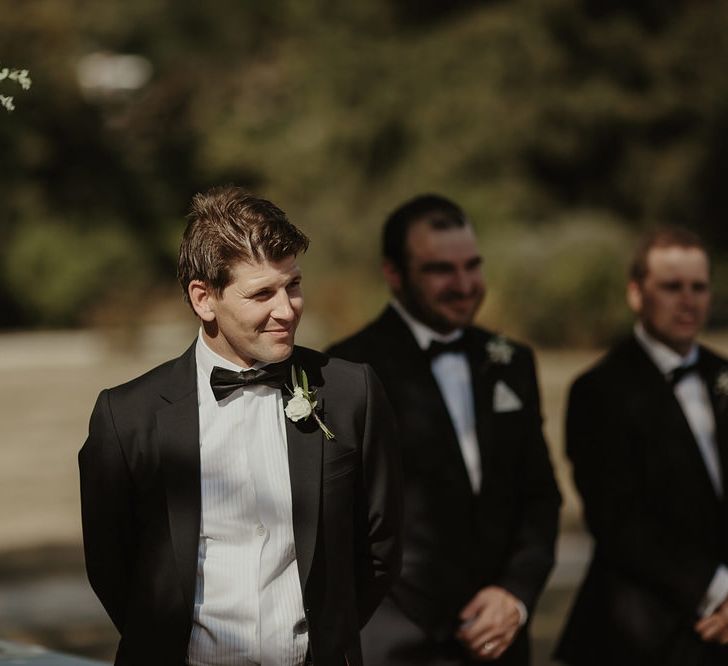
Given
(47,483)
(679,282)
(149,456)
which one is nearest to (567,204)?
(47,483)

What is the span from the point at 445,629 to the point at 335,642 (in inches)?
47.1

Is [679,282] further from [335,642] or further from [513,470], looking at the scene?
[335,642]

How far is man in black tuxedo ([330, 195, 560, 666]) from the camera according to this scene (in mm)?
4004

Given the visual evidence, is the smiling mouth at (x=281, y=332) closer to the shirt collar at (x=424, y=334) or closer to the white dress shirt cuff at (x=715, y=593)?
the shirt collar at (x=424, y=334)

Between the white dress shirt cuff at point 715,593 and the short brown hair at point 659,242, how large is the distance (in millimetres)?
1054

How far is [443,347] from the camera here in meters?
4.24

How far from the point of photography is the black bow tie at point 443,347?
4.23 metres

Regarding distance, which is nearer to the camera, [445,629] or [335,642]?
[335,642]

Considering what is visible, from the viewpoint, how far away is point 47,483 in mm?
13188

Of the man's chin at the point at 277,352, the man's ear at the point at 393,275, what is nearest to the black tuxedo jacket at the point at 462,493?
the man's ear at the point at 393,275

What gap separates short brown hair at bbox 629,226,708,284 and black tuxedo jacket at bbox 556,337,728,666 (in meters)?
0.36

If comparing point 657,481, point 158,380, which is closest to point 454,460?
point 657,481

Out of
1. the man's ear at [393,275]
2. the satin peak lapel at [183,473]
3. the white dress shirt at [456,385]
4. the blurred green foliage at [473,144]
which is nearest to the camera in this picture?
the satin peak lapel at [183,473]

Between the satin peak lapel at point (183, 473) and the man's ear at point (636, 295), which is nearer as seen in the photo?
the satin peak lapel at point (183, 473)
